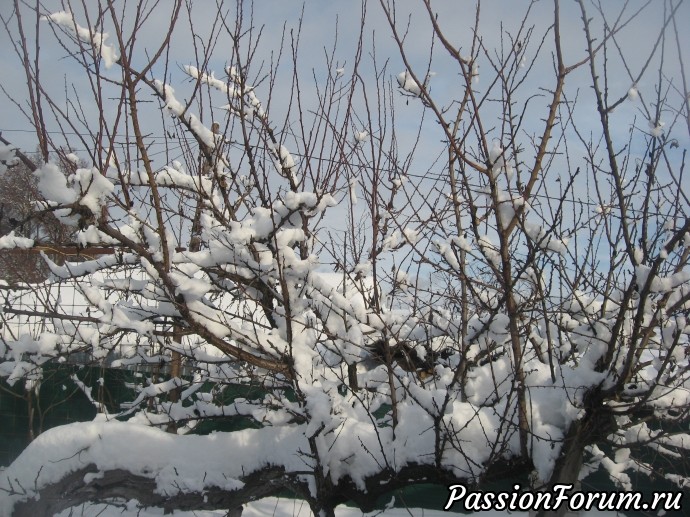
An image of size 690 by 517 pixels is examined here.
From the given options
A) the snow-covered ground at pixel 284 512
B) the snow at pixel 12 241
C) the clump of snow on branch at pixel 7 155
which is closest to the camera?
the clump of snow on branch at pixel 7 155

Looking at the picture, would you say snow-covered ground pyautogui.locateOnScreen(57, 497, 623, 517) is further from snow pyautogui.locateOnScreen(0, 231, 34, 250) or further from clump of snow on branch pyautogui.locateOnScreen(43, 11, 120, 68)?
clump of snow on branch pyautogui.locateOnScreen(43, 11, 120, 68)

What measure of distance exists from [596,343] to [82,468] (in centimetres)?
290

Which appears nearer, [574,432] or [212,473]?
[574,432]

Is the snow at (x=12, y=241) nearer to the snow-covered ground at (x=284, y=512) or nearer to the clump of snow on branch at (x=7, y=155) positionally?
the clump of snow on branch at (x=7, y=155)

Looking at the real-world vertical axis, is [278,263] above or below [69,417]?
above

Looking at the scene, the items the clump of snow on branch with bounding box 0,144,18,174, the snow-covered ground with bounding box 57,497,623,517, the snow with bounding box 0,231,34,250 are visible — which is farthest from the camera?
the snow-covered ground with bounding box 57,497,623,517

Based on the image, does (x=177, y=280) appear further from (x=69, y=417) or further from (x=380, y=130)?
(x=69, y=417)

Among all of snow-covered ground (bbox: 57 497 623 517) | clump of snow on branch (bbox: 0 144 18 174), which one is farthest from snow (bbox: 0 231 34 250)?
snow-covered ground (bbox: 57 497 623 517)

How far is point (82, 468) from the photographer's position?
3.24 m

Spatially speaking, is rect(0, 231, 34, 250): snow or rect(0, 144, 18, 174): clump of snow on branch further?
rect(0, 231, 34, 250): snow

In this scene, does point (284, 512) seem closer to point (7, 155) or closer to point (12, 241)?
point (12, 241)

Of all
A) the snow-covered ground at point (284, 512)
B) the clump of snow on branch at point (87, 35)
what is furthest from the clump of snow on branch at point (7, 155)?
the snow-covered ground at point (284, 512)

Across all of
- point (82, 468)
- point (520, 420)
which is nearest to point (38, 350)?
point (82, 468)

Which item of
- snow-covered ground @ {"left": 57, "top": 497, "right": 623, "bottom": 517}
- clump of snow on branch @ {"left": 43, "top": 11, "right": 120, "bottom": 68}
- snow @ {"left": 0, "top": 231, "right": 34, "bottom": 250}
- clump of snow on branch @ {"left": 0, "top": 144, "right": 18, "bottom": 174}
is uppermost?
clump of snow on branch @ {"left": 43, "top": 11, "right": 120, "bottom": 68}
